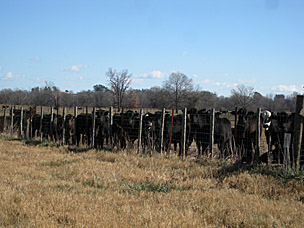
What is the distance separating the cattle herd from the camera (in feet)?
38.2

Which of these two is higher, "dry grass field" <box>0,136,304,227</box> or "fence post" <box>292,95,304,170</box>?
"fence post" <box>292,95,304,170</box>

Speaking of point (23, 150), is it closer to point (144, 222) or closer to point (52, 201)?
point (52, 201)

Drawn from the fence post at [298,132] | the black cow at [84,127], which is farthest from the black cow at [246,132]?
the black cow at [84,127]

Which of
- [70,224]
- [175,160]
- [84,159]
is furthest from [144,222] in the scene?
[84,159]

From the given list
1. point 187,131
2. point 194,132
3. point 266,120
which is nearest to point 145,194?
point 194,132

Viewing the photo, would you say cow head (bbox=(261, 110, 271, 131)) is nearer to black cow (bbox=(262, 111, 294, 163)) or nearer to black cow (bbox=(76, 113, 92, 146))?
black cow (bbox=(262, 111, 294, 163))

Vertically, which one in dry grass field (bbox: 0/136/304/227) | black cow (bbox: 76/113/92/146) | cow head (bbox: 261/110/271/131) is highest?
cow head (bbox: 261/110/271/131)

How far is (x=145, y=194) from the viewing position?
7277mm

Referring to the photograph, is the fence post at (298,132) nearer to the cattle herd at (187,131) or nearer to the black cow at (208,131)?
the cattle herd at (187,131)

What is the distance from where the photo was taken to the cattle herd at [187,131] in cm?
1164

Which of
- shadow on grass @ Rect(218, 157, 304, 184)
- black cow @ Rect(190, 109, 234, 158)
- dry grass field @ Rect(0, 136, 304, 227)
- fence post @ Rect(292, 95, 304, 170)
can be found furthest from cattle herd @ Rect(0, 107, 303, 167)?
dry grass field @ Rect(0, 136, 304, 227)

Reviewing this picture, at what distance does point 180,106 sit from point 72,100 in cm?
4000

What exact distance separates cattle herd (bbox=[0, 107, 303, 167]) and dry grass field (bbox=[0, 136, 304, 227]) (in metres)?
1.72

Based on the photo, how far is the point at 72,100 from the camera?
102 metres
